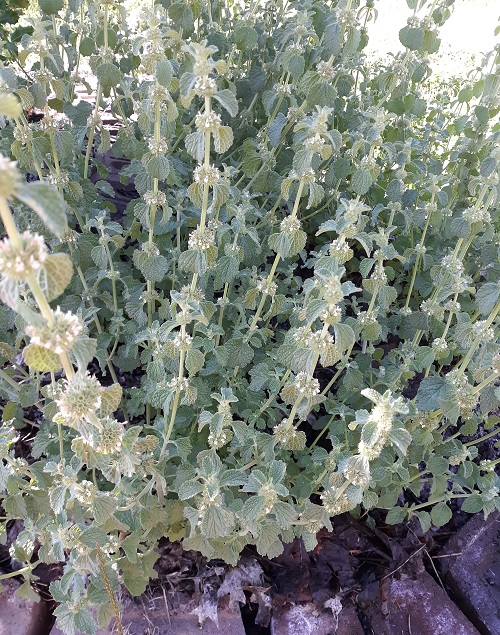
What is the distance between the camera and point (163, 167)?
1.58 m

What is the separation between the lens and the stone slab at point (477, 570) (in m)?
1.86

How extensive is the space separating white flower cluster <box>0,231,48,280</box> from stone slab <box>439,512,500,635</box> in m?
1.90

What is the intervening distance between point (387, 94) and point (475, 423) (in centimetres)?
120

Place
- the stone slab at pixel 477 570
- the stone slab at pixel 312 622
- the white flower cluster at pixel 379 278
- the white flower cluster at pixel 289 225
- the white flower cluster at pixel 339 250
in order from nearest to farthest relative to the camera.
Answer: the white flower cluster at pixel 339 250 < the white flower cluster at pixel 289 225 < the white flower cluster at pixel 379 278 < the stone slab at pixel 312 622 < the stone slab at pixel 477 570

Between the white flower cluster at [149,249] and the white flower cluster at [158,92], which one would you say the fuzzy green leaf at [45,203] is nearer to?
the white flower cluster at [158,92]

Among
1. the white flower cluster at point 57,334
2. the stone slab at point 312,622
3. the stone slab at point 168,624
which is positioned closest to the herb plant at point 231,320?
the white flower cluster at point 57,334

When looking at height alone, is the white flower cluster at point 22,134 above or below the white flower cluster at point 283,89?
below

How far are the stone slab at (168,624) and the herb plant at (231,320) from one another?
0.52ft

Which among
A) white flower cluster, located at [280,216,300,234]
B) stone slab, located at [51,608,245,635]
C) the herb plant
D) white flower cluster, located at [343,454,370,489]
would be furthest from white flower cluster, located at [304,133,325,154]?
stone slab, located at [51,608,245,635]

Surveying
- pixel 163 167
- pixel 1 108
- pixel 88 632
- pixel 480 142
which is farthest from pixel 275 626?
pixel 480 142

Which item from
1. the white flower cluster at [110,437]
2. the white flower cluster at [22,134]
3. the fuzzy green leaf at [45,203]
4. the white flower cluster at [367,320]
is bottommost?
the white flower cluster at [367,320]

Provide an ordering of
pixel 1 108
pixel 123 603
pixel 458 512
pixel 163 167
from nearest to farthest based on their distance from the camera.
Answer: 1. pixel 1 108
2. pixel 163 167
3. pixel 123 603
4. pixel 458 512

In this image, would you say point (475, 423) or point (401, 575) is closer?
point (475, 423)

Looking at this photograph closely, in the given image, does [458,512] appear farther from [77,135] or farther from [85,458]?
[77,135]
